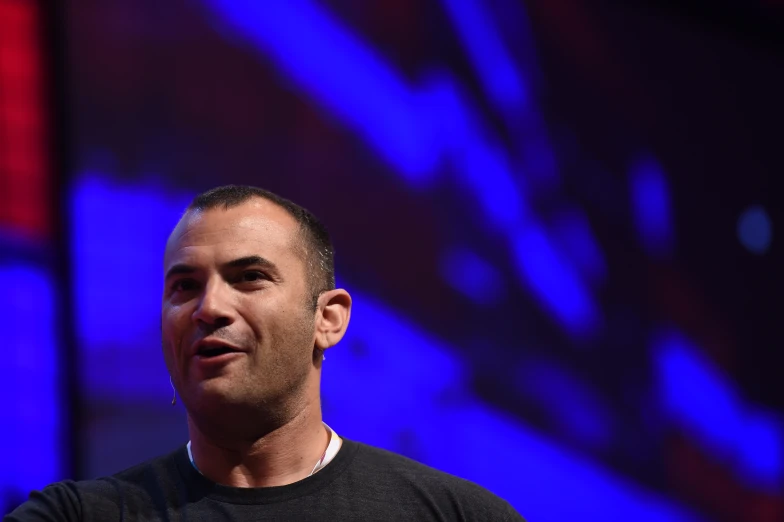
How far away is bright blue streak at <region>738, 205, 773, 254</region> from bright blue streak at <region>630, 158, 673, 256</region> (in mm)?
392

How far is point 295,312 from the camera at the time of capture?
1446 mm

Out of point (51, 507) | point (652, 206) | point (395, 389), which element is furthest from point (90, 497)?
point (652, 206)

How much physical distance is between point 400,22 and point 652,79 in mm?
1106

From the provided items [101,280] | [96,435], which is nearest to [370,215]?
[101,280]

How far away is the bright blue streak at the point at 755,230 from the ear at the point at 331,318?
2256mm

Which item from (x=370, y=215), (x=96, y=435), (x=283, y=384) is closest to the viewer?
(x=283, y=384)

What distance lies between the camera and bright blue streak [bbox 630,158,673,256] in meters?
3.03

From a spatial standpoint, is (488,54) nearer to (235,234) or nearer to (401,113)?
(401,113)

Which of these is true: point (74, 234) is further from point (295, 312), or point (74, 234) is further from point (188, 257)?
point (295, 312)

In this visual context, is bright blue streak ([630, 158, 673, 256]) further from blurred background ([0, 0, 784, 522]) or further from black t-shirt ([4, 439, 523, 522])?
black t-shirt ([4, 439, 523, 522])

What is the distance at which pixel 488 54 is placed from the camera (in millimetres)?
2762

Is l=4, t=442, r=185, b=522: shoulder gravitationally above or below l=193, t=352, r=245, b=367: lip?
below

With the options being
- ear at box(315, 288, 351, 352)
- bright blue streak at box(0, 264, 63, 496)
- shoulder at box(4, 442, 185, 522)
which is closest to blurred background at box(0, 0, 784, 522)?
bright blue streak at box(0, 264, 63, 496)

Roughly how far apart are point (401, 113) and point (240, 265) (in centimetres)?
127
